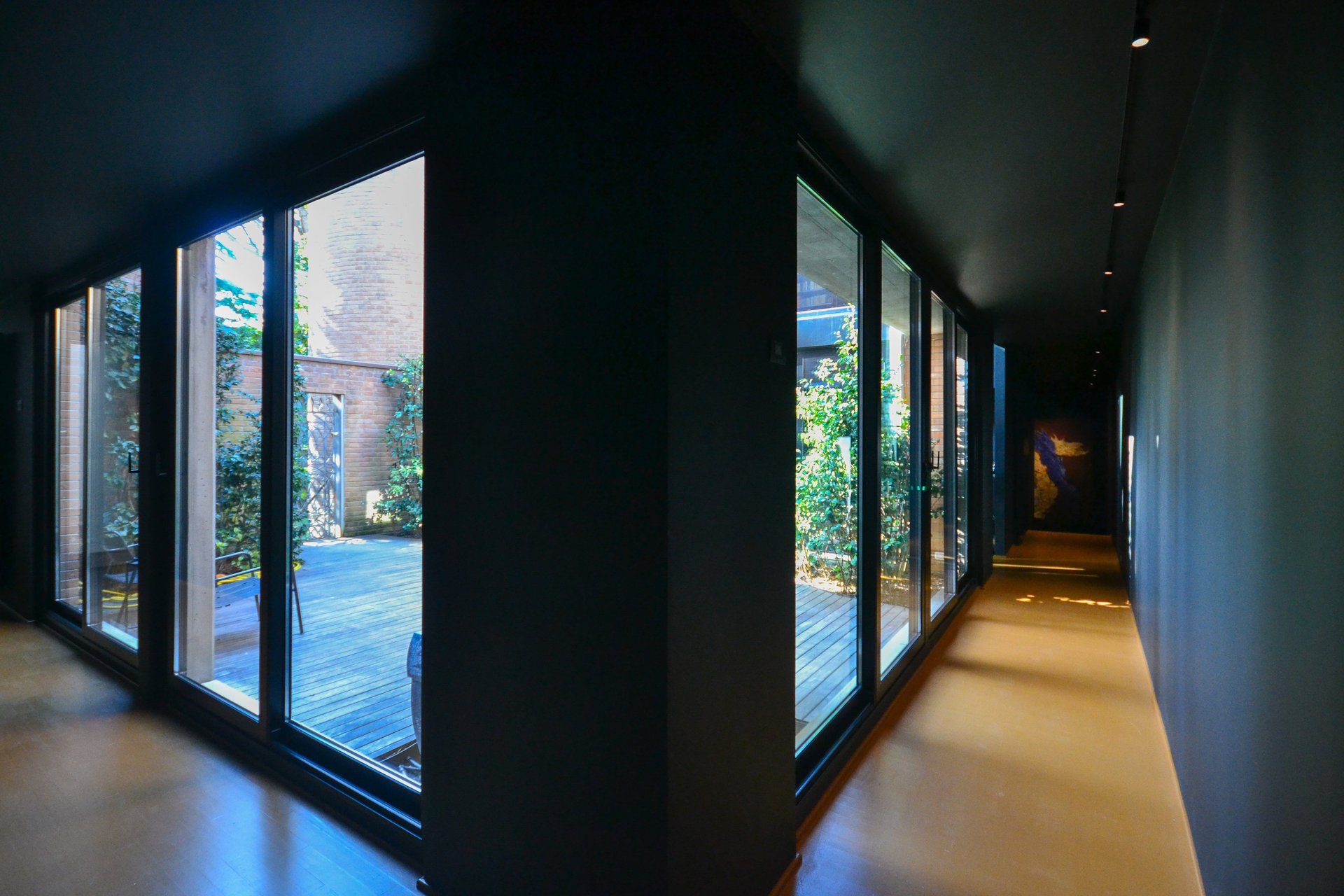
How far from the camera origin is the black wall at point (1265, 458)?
111cm

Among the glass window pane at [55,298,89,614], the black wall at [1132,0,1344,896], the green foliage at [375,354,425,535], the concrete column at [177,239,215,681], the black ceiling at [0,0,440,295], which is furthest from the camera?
the glass window pane at [55,298,89,614]

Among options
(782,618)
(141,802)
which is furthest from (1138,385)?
(141,802)

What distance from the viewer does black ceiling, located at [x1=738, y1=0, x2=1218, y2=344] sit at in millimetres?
1896

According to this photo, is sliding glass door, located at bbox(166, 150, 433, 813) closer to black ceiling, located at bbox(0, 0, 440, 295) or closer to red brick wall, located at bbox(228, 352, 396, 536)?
red brick wall, located at bbox(228, 352, 396, 536)

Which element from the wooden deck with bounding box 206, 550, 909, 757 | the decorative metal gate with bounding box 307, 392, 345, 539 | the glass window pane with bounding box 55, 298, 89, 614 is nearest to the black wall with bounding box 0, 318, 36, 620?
the glass window pane with bounding box 55, 298, 89, 614

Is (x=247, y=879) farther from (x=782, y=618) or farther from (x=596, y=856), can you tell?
(x=782, y=618)

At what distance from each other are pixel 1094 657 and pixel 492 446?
4654mm

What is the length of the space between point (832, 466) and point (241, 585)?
9.80 ft

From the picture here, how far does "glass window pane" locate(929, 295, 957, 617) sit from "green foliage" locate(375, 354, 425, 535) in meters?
3.61

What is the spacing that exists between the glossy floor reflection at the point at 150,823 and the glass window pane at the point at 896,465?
2.70 m

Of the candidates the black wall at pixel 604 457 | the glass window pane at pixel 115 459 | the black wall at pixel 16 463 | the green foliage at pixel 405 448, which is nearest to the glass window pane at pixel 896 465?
the black wall at pixel 604 457

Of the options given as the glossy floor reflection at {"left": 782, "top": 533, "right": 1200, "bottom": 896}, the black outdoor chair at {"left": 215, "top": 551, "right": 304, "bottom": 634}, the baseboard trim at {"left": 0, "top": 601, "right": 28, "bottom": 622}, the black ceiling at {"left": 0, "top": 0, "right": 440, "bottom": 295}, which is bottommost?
the glossy floor reflection at {"left": 782, "top": 533, "right": 1200, "bottom": 896}

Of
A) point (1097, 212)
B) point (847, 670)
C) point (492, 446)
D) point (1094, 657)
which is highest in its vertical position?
point (1097, 212)

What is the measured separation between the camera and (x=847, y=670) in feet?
10.7
